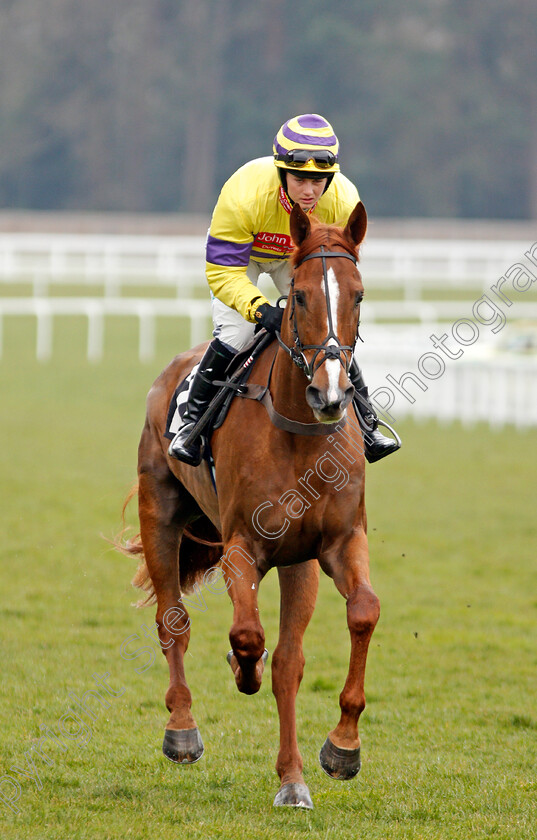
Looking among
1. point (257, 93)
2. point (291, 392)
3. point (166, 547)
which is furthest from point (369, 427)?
point (257, 93)

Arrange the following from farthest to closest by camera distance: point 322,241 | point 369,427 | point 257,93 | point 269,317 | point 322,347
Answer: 1. point 257,93
2. point 369,427
3. point 269,317
4. point 322,241
5. point 322,347

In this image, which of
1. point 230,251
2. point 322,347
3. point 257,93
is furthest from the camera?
point 257,93

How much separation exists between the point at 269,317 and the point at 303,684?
2.55 metres

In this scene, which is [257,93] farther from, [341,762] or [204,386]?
[341,762]

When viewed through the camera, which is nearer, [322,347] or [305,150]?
[322,347]

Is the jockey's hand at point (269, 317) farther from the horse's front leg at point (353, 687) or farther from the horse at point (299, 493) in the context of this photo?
the horse's front leg at point (353, 687)

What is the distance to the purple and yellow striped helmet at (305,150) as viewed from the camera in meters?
4.61

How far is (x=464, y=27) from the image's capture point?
5231 centimetres

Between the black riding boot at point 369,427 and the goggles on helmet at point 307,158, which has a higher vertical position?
the goggles on helmet at point 307,158

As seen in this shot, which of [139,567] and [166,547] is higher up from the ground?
[166,547]

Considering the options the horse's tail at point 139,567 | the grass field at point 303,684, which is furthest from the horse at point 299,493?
the horse's tail at point 139,567

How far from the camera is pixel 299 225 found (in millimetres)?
4359

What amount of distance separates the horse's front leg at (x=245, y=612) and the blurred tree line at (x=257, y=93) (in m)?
47.6

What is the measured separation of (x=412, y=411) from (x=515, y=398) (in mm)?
1658
